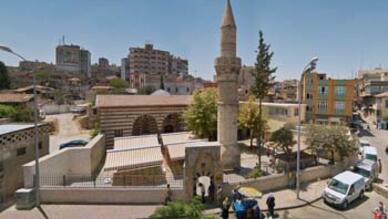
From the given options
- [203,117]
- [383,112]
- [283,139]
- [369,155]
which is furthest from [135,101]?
[383,112]

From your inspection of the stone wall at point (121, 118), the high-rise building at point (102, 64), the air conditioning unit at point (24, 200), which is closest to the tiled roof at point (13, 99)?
the stone wall at point (121, 118)

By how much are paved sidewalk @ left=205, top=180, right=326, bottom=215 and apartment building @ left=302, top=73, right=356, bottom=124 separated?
103 ft

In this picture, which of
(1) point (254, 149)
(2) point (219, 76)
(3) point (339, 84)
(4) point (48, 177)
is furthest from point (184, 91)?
(4) point (48, 177)

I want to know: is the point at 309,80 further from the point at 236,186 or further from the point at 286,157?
the point at 236,186

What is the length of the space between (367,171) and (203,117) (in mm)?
15826

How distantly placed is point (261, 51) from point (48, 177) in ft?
67.0

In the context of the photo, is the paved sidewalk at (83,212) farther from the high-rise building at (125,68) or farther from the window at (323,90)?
the high-rise building at (125,68)

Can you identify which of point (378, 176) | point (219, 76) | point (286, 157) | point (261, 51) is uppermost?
point (261, 51)

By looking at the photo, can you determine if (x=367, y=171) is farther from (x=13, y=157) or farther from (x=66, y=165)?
(x=13, y=157)

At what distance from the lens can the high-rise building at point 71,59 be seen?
15612cm

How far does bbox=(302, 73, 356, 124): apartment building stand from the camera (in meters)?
48.4

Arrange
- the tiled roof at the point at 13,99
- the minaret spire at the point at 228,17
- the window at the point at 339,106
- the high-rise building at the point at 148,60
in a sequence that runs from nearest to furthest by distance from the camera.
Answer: the minaret spire at the point at 228,17
the tiled roof at the point at 13,99
the window at the point at 339,106
the high-rise building at the point at 148,60

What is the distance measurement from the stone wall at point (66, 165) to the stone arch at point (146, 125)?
921 centimetres

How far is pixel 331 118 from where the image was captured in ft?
163
